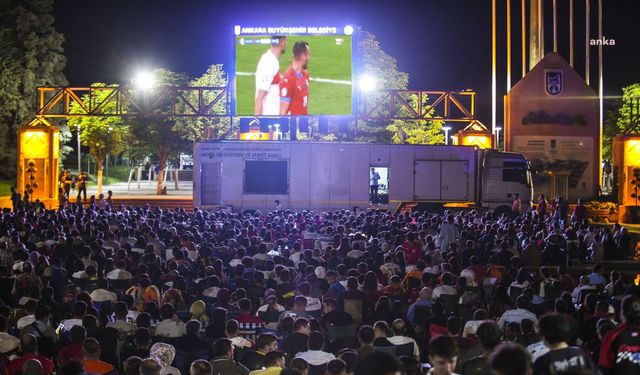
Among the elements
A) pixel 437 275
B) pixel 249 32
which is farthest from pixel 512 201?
pixel 437 275

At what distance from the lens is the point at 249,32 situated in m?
35.3

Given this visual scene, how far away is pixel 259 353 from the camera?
8852mm

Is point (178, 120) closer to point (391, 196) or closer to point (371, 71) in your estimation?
A: point (371, 71)

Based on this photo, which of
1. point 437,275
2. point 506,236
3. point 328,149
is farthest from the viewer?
point 328,149

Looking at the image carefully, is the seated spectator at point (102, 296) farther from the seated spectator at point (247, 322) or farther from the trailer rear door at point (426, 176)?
the trailer rear door at point (426, 176)

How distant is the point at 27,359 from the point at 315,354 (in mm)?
2959

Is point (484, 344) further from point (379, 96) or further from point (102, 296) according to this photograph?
point (379, 96)

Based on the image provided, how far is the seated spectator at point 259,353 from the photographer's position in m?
8.68

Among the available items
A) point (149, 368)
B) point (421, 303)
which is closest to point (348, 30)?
point (421, 303)

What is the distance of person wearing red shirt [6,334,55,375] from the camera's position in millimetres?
8273

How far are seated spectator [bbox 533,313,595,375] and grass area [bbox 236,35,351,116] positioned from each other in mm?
29763

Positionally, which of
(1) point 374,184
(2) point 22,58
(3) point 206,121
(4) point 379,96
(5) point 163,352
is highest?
(2) point 22,58

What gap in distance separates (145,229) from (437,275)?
810 cm

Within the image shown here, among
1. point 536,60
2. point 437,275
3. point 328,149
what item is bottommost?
point 437,275
